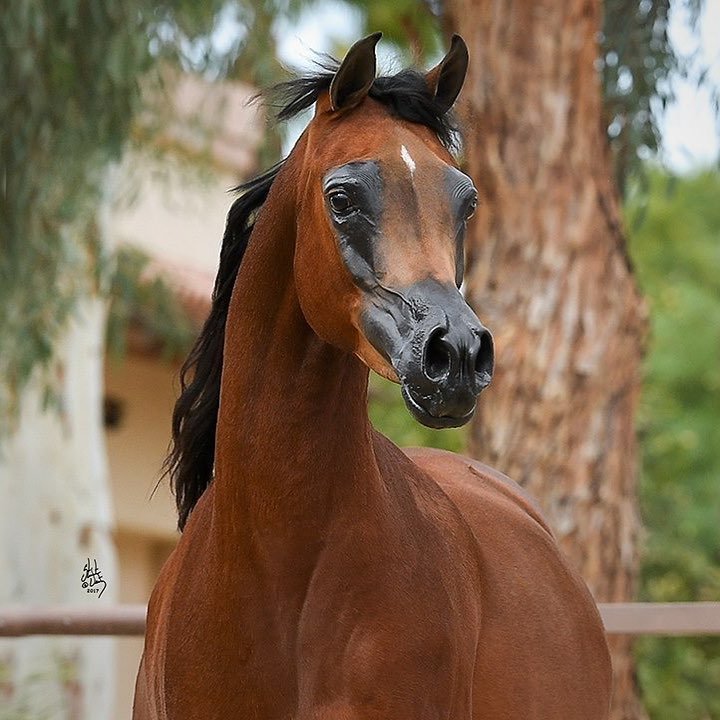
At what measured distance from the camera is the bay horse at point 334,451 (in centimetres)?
285

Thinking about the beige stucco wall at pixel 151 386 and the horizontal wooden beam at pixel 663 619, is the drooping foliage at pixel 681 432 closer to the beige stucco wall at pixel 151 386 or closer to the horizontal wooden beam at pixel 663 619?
the horizontal wooden beam at pixel 663 619

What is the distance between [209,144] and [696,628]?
22.3ft

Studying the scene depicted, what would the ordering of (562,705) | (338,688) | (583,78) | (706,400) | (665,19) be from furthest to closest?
(706,400), (583,78), (665,19), (562,705), (338,688)

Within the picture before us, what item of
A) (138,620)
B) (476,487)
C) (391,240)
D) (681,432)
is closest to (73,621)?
(138,620)

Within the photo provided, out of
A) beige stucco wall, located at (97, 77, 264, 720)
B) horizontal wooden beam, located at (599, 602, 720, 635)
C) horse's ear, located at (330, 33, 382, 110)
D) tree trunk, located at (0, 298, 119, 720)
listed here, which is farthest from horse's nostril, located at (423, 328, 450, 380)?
beige stucco wall, located at (97, 77, 264, 720)

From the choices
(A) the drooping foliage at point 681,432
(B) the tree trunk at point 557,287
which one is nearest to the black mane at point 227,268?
(B) the tree trunk at point 557,287

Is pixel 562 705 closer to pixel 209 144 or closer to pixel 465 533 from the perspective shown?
pixel 465 533

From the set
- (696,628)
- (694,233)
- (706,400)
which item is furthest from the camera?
(694,233)

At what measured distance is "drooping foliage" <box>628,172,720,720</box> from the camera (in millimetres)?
12039

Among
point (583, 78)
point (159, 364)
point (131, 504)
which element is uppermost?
point (583, 78)

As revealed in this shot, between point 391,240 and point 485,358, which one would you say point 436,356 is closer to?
point 485,358

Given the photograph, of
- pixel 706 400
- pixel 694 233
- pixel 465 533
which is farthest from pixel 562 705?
pixel 694 233

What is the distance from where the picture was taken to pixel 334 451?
10.2ft

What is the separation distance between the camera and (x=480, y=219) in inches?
289
